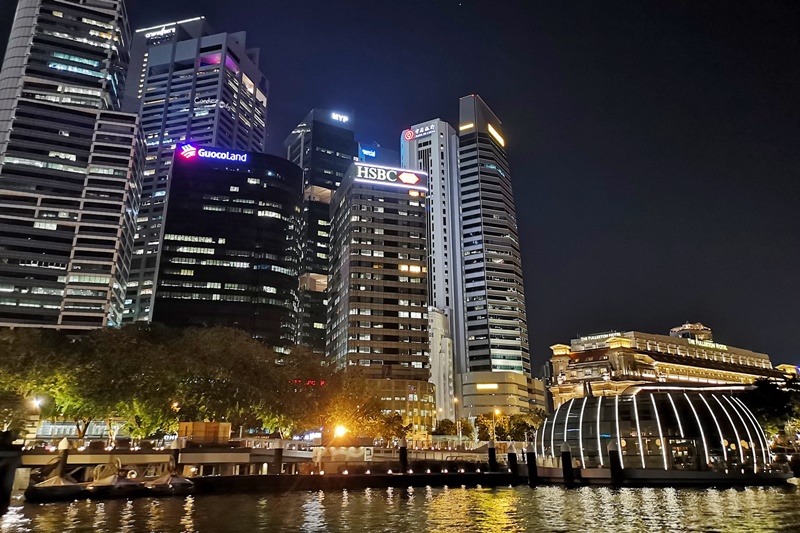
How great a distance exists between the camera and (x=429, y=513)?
139 ft

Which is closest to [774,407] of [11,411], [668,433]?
[668,433]

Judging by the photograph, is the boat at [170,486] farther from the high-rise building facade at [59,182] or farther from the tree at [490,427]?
the high-rise building facade at [59,182]

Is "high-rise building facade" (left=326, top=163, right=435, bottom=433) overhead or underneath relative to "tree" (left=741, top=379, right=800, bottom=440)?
overhead

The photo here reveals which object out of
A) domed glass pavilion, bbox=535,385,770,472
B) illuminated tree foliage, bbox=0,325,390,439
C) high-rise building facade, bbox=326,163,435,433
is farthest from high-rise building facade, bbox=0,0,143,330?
domed glass pavilion, bbox=535,385,770,472

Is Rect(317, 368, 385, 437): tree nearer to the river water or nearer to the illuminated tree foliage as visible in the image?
the illuminated tree foliage

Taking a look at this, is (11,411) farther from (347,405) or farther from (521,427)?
(521,427)

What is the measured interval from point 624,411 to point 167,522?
2280 inches

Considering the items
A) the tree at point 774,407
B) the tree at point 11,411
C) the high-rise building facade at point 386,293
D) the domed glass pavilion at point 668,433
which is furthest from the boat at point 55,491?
the high-rise building facade at point 386,293

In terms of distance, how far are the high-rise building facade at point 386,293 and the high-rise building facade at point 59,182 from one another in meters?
73.0

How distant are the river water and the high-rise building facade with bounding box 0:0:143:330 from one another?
138 meters

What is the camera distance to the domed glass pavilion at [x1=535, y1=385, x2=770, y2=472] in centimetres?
7088

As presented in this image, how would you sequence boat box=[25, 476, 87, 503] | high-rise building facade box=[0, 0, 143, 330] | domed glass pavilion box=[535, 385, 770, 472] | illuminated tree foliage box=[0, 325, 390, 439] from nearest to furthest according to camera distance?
boat box=[25, 476, 87, 503], domed glass pavilion box=[535, 385, 770, 472], illuminated tree foliage box=[0, 325, 390, 439], high-rise building facade box=[0, 0, 143, 330]

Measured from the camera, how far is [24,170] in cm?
17488

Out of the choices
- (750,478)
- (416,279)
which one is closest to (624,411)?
(750,478)
